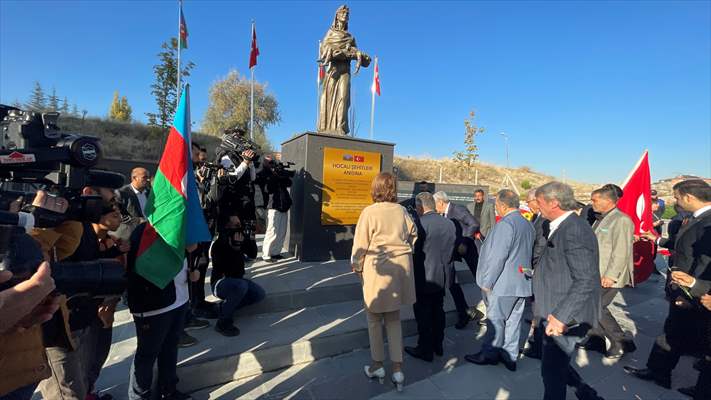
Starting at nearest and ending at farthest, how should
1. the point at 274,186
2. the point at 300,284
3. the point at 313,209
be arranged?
the point at 300,284
the point at 274,186
the point at 313,209

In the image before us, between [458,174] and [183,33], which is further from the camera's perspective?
[458,174]

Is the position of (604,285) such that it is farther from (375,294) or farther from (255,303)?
(255,303)

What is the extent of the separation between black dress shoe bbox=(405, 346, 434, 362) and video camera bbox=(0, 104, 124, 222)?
3.25 metres

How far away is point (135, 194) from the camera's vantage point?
378 cm

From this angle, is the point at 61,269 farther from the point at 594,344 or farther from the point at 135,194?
the point at 594,344

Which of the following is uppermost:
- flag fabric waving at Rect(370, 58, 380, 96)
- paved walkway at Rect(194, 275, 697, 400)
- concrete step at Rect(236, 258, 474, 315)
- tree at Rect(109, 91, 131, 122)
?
tree at Rect(109, 91, 131, 122)

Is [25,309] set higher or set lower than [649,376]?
higher

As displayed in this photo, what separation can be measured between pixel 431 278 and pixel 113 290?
2.85 metres

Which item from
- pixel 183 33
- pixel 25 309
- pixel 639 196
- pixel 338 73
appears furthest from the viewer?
pixel 183 33

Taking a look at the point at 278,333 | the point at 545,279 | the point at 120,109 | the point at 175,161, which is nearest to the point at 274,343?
the point at 278,333

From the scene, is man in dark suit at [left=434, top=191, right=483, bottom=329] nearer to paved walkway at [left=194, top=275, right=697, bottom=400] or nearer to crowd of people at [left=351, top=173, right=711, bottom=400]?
crowd of people at [left=351, top=173, right=711, bottom=400]

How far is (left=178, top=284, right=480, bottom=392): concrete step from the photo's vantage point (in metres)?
2.92

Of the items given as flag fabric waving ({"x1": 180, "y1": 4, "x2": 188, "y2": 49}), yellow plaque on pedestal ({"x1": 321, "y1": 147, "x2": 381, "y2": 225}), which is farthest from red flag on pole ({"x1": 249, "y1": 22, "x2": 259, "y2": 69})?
yellow plaque on pedestal ({"x1": 321, "y1": 147, "x2": 381, "y2": 225})

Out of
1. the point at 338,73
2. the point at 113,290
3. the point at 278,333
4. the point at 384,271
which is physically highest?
the point at 338,73
